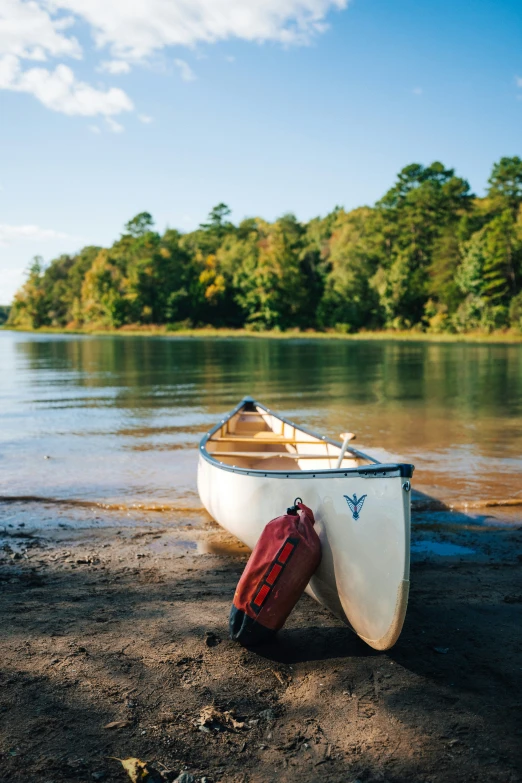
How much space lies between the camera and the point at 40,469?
10859mm

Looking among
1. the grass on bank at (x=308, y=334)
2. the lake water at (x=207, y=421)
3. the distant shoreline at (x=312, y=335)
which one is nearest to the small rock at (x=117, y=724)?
the lake water at (x=207, y=421)

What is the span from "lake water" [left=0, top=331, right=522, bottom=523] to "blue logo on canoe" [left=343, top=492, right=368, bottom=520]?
4.38 meters

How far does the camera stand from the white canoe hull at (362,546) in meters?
3.95

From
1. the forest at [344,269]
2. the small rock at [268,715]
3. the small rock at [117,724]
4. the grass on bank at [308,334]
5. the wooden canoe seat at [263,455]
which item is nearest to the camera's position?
the small rock at [117,724]

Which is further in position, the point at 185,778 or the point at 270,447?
the point at 270,447

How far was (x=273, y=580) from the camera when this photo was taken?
14.2 feet

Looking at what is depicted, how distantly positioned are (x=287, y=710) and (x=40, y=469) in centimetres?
821

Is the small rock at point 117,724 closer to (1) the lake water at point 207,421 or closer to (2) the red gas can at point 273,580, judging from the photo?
(2) the red gas can at point 273,580

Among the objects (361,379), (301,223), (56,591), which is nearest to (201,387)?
(361,379)

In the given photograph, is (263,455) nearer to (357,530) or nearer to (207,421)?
(357,530)

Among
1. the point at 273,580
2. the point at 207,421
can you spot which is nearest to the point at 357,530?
the point at 273,580

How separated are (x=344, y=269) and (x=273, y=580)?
79.0 metres

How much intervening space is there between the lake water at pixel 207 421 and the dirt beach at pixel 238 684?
127 inches

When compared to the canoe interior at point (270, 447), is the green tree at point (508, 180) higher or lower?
higher
